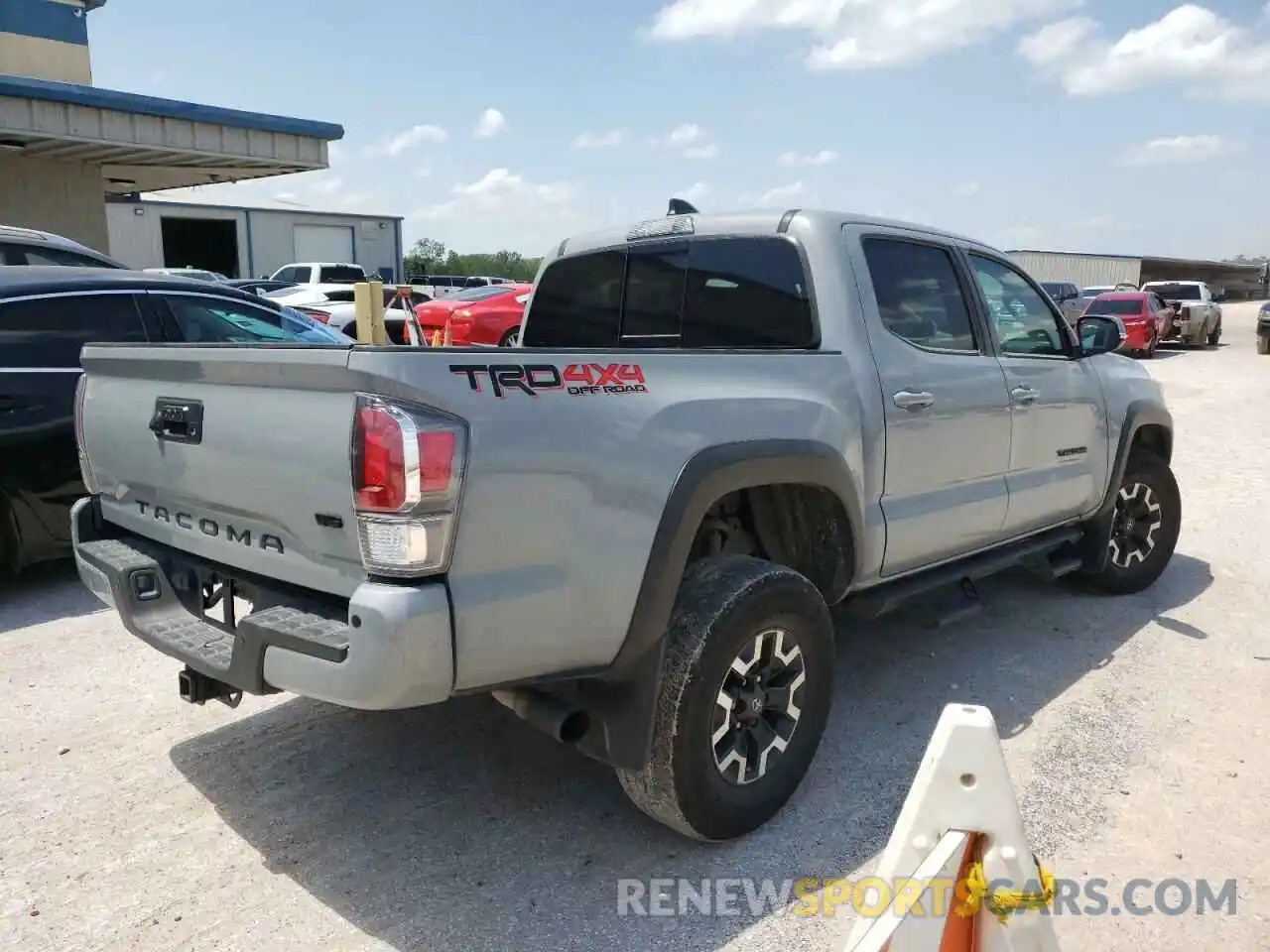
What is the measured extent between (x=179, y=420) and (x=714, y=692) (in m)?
1.81

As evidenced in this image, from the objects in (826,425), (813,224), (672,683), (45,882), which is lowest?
(45,882)

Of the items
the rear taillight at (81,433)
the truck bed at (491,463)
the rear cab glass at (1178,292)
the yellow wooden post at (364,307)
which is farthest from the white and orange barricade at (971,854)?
the rear cab glass at (1178,292)

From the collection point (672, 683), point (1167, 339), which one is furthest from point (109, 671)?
point (1167, 339)

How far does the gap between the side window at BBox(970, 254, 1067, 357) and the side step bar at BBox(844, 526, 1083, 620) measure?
915 millimetres

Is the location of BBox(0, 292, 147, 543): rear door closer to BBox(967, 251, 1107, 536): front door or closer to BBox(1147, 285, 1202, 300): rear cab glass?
BBox(967, 251, 1107, 536): front door

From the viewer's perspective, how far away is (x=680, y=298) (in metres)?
4.12

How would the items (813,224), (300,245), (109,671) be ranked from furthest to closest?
(300,245) → (109,671) → (813,224)

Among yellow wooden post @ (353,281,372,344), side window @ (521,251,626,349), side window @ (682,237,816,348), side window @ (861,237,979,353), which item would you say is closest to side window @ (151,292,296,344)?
yellow wooden post @ (353,281,372,344)

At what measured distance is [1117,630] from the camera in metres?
5.17

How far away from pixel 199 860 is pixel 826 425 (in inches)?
95.3

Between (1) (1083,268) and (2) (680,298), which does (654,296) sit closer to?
(2) (680,298)

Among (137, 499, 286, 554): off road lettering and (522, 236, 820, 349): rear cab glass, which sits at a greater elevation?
(522, 236, 820, 349): rear cab glass

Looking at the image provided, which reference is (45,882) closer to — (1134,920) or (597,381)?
(597,381)

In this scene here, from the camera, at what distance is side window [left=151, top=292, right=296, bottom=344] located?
20.0 ft
